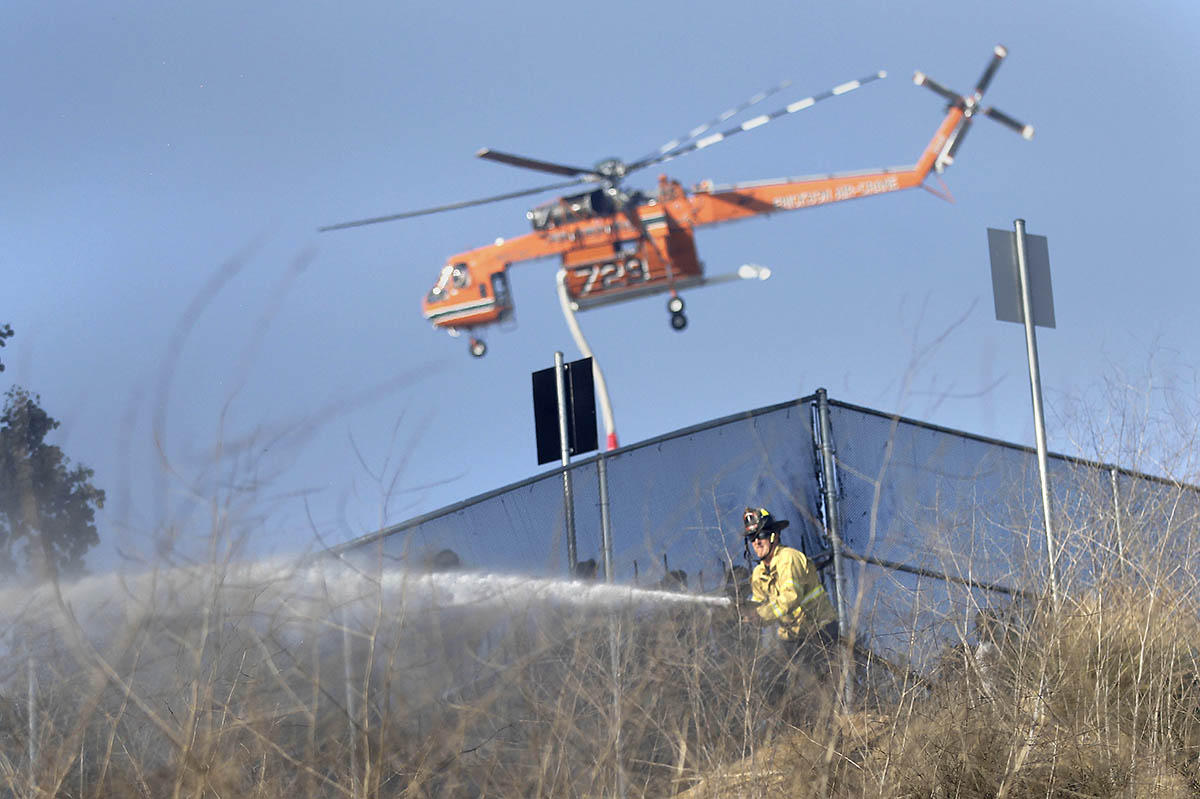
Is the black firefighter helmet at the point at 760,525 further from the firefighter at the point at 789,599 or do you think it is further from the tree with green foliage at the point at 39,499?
the tree with green foliage at the point at 39,499

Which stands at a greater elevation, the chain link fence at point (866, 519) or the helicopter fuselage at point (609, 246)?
the helicopter fuselage at point (609, 246)

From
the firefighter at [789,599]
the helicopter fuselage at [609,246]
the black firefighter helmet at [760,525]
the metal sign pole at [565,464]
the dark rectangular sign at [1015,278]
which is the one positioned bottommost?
the firefighter at [789,599]

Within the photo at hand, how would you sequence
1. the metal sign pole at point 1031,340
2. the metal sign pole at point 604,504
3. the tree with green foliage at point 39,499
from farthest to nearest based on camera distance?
1. the metal sign pole at point 1031,340
2. the metal sign pole at point 604,504
3. the tree with green foliage at point 39,499

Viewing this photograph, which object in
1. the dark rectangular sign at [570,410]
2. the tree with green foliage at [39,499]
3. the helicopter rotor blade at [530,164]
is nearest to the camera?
the tree with green foliage at [39,499]

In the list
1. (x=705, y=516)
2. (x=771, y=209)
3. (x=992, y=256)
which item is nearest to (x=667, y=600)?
(x=705, y=516)

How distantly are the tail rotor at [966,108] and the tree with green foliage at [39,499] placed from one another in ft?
83.8

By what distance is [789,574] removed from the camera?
6434mm

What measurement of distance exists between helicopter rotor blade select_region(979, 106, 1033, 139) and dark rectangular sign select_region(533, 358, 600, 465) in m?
25.6

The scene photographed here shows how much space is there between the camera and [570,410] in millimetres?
8055

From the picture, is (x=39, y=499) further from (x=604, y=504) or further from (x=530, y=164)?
(x=530, y=164)

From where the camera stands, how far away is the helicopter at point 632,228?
2748 cm

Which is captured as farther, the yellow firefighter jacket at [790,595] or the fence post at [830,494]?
the fence post at [830,494]


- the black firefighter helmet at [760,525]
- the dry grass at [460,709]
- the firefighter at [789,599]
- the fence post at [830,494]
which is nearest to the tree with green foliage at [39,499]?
the dry grass at [460,709]

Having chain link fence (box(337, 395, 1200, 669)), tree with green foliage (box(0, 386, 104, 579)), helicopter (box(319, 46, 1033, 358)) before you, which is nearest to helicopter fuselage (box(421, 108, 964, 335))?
helicopter (box(319, 46, 1033, 358))
